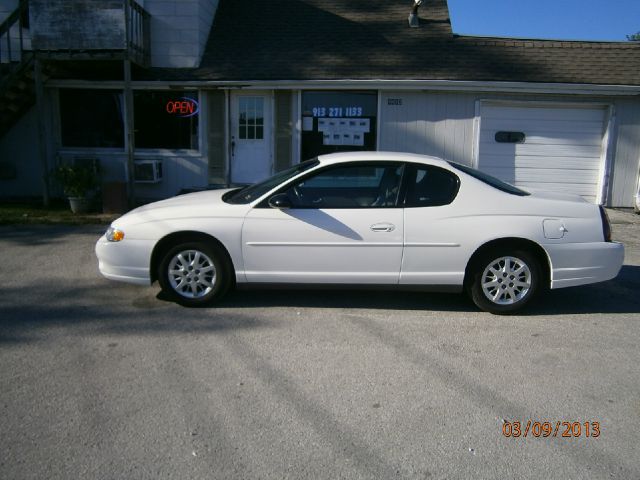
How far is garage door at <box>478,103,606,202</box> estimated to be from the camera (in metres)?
12.5

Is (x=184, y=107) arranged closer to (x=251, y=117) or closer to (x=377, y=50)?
(x=251, y=117)

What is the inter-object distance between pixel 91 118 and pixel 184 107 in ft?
6.91

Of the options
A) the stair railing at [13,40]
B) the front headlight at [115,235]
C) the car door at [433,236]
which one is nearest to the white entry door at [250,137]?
the stair railing at [13,40]

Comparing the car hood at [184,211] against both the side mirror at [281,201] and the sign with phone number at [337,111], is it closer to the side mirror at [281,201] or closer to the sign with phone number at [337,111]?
the side mirror at [281,201]

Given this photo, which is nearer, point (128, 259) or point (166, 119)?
point (128, 259)

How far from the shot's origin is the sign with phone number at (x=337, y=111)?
1239cm

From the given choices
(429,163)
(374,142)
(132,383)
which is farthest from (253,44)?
(132,383)

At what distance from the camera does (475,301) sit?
5.60 meters

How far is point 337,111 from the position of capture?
1245cm

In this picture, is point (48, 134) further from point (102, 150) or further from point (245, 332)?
point (245, 332)

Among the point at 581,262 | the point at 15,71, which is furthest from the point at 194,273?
the point at 15,71

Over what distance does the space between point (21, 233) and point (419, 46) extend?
890 cm

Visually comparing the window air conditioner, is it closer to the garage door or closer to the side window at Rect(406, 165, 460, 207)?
the garage door
